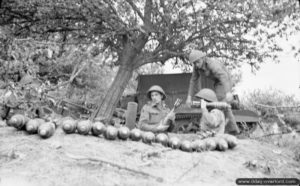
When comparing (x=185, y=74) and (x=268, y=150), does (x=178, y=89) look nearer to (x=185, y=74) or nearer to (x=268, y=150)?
(x=185, y=74)

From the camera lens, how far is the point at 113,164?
102 inches

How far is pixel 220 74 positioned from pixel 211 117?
872 mm

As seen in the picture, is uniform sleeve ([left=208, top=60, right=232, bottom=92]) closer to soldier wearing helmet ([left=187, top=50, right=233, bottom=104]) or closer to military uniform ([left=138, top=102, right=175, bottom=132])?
soldier wearing helmet ([left=187, top=50, right=233, bottom=104])

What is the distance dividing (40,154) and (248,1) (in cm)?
689

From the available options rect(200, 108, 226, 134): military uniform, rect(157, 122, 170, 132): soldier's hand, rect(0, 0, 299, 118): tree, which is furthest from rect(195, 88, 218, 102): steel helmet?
rect(0, 0, 299, 118): tree

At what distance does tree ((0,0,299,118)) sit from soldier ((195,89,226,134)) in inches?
157

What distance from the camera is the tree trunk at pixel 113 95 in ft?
28.4

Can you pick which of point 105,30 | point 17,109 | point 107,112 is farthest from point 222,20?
point 17,109

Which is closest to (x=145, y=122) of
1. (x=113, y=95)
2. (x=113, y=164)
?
(x=113, y=164)

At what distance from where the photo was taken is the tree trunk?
866 centimetres

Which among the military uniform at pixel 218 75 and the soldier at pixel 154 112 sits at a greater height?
the military uniform at pixel 218 75

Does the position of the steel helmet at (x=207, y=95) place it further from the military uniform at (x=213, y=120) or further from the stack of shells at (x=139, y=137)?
the stack of shells at (x=139, y=137)

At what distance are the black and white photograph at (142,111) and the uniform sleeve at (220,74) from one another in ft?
0.05

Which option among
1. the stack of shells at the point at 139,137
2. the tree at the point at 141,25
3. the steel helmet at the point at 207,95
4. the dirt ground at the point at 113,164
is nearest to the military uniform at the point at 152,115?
the steel helmet at the point at 207,95
